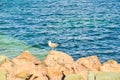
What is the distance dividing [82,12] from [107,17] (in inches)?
272

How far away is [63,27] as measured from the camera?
1893 inches

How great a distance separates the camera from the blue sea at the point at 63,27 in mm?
34875

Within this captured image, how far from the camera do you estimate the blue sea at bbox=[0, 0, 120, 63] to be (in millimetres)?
34875

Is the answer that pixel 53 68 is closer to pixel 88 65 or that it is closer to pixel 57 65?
pixel 57 65

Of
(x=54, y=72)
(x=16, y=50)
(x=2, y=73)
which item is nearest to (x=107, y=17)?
(x=16, y=50)

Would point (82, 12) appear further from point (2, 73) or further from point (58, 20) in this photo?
point (2, 73)

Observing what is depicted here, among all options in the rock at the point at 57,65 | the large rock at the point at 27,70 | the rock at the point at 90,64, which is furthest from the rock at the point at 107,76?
the rock at the point at 90,64

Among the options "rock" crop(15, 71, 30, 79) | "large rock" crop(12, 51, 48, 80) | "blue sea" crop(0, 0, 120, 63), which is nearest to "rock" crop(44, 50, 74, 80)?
"large rock" crop(12, 51, 48, 80)

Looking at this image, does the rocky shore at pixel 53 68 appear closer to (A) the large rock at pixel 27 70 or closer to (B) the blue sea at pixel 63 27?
(A) the large rock at pixel 27 70

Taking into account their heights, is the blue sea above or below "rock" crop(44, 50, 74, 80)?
below

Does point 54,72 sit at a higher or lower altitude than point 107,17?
higher

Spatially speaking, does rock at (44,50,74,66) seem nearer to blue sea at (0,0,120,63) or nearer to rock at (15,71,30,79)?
rock at (15,71,30,79)

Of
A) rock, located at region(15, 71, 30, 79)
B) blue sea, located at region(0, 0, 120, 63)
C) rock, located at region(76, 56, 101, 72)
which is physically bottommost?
blue sea, located at region(0, 0, 120, 63)

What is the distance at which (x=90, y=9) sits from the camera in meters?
63.8
